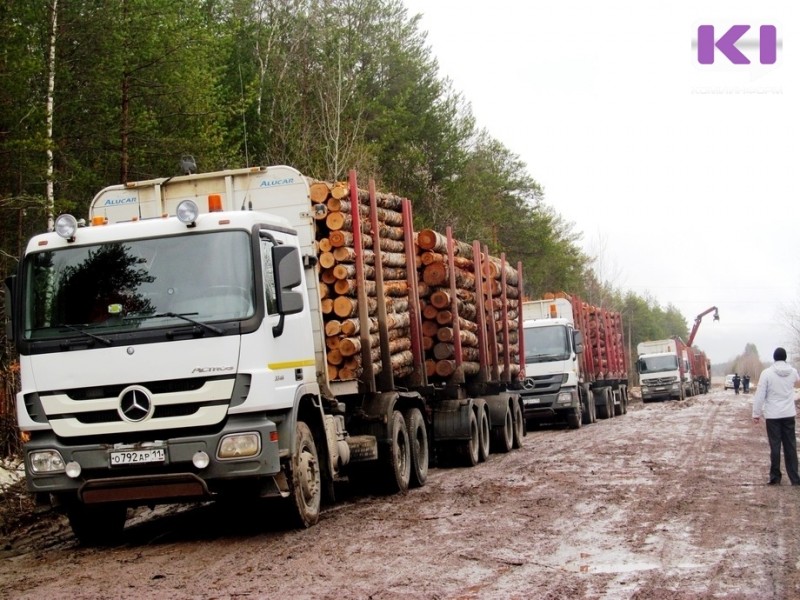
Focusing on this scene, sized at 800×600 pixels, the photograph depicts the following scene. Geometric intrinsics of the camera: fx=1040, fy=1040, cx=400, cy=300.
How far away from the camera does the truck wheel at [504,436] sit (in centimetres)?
1828

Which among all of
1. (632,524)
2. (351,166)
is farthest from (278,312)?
(351,166)

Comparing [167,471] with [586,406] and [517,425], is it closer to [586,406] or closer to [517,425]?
[517,425]

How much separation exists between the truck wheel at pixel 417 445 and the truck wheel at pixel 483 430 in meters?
3.04

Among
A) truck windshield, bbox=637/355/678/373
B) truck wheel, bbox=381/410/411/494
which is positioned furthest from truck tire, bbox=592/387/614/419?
truck wheel, bbox=381/410/411/494

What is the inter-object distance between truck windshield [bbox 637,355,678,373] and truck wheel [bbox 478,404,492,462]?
110ft

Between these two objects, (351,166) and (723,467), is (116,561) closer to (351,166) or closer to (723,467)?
(723,467)

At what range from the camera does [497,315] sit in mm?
19359

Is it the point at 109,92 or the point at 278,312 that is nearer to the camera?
the point at 278,312

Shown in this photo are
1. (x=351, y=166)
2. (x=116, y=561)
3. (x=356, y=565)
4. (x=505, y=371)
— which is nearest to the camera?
(x=356, y=565)

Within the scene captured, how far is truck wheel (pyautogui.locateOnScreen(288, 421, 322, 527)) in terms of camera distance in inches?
356

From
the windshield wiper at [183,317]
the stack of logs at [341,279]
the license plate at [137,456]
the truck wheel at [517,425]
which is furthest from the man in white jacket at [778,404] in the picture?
the truck wheel at [517,425]

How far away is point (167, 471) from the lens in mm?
8578

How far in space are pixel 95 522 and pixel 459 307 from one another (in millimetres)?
8309

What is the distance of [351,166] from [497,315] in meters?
12.6
